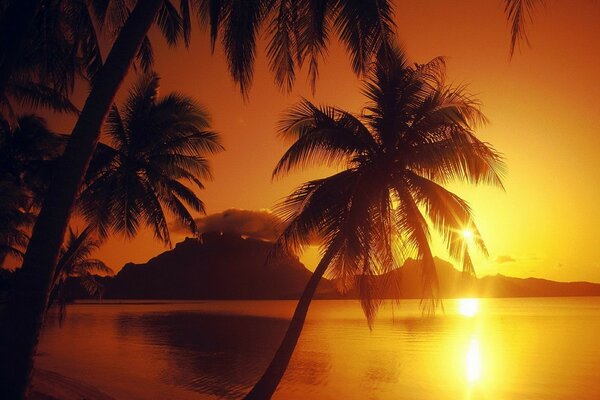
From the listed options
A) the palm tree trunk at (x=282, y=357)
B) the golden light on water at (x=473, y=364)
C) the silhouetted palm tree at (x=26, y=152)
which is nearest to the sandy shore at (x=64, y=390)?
the palm tree trunk at (x=282, y=357)

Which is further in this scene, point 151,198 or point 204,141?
point 204,141

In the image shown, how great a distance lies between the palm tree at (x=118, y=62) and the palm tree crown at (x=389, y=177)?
2894 mm

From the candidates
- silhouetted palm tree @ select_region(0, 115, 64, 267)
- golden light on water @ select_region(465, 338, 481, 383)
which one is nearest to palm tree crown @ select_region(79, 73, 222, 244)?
silhouetted palm tree @ select_region(0, 115, 64, 267)

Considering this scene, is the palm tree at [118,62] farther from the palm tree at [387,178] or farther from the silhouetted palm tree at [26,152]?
the silhouetted palm tree at [26,152]

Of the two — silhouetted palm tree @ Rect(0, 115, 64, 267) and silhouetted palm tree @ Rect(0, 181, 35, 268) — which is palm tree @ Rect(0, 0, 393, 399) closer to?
silhouetted palm tree @ Rect(0, 181, 35, 268)

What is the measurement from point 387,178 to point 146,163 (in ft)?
26.3

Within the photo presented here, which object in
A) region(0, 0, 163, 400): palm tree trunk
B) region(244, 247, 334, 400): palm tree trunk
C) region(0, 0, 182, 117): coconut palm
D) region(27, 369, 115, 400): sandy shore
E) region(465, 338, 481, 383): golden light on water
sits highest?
region(0, 0, 182, 117): coconut palm

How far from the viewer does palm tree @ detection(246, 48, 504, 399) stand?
9656mm

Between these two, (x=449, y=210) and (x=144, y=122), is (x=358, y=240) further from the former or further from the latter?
(x=144, y=122)

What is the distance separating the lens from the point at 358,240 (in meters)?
9.70

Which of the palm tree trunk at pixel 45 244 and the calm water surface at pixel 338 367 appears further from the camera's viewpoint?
the calm water surface at pixel 338 367

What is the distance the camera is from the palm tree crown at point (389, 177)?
31.8 feet

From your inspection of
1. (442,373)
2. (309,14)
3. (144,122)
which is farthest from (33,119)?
(442,373)

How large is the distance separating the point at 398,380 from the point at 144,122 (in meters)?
14.6
